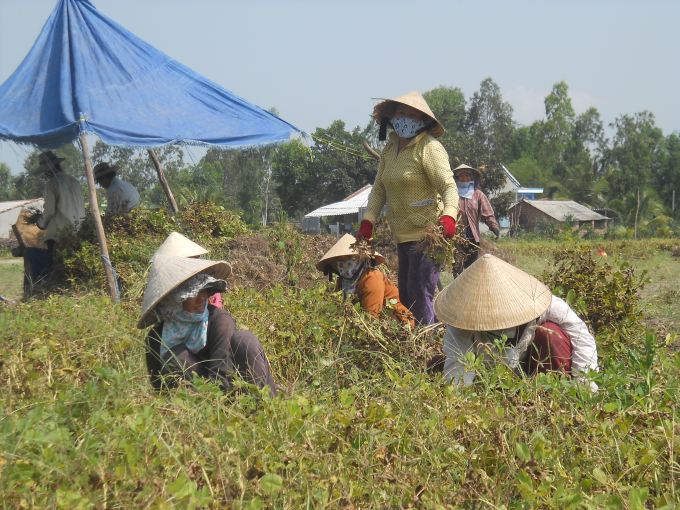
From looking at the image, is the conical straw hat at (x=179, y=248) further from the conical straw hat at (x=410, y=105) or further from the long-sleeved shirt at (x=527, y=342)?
the long-sleeved shirt at (x=527, y=342)

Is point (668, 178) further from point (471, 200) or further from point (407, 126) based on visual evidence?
point (407, 126)

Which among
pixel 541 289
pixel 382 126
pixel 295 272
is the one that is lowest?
pixel 295 272

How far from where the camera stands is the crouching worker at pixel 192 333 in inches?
110

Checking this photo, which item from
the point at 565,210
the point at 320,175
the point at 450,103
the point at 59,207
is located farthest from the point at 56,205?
the point at 450,103

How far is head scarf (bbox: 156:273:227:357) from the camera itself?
9.33 feet

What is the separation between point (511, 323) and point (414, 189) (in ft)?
5.30

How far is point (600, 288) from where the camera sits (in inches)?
145

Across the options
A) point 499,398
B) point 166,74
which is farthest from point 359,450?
point 166,74

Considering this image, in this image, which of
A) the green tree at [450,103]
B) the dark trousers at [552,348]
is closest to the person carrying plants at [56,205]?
the dark trousers at [552,348]

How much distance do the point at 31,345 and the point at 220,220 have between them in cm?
425

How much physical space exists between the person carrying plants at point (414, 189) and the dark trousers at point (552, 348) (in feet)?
3.64

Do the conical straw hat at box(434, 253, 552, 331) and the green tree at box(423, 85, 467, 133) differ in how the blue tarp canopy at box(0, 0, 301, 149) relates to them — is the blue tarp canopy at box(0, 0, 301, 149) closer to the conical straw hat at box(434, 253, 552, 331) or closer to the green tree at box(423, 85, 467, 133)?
the conical straw hat at box(434, 253, 552, 331)

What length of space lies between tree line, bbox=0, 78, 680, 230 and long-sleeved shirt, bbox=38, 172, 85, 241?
14489 mm

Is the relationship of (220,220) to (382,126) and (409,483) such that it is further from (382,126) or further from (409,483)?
(409,483)
